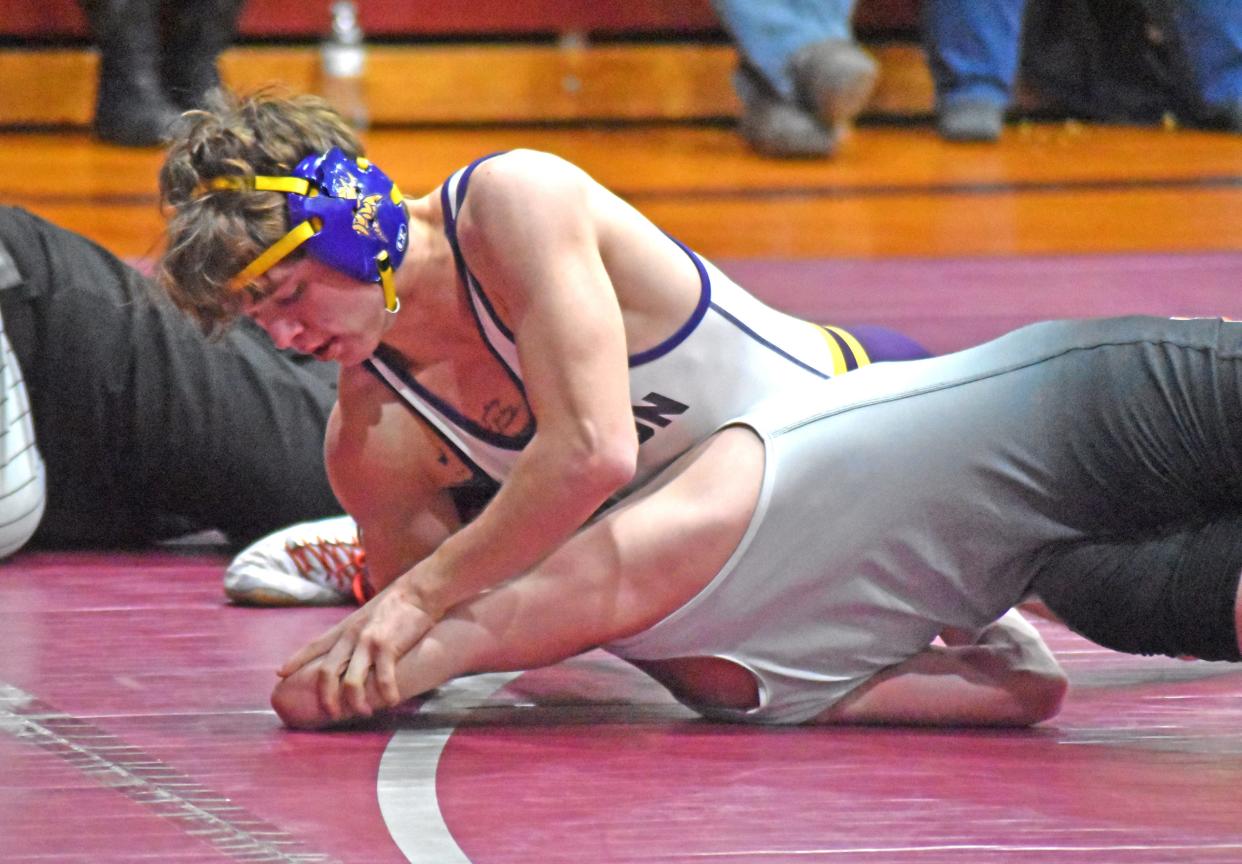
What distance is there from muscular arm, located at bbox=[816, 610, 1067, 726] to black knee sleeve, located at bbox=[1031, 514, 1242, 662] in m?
0.09

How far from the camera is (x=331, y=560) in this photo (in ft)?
7.79

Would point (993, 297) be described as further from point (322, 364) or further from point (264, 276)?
point (264, 276)

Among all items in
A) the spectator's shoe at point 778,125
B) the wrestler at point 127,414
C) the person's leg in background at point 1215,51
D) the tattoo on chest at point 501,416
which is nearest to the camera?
the tattoo on chest at point 501,416

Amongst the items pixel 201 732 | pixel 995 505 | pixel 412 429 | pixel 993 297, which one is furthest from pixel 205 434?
pixel 993 297

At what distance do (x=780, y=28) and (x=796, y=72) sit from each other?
14 cm

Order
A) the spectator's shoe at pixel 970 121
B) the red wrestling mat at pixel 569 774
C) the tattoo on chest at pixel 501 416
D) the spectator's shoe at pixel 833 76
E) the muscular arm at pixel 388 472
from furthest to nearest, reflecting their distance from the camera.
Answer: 1. the spectator's shoe at pixel 970 121
2. the spectator's shoe at pixel 833 76
3. the muscular arm at pixel 388 472
4. the tattoo on chest at pixel 501 416
5. the red wrestling mat at pixel 569 774

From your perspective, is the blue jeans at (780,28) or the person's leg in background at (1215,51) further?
the person's leg in background at (1215,51)

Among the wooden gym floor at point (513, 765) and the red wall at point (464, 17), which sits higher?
the red wall at point (464, 17)

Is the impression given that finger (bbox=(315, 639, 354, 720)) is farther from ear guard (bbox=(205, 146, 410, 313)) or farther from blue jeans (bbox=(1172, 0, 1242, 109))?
blue jeans (bbox=(1172, 0, 1242, 109))

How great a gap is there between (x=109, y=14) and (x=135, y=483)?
264 centimetres

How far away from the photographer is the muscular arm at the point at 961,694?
190 cm

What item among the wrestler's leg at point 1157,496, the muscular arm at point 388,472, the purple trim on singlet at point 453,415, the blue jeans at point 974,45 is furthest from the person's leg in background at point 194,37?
the wrestler's leg at point 1157,496

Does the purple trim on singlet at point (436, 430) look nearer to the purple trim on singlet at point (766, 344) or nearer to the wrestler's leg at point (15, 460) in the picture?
the purple trim on singlet at point (766, 344)

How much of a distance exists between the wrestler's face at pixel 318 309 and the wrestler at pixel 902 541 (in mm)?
306
